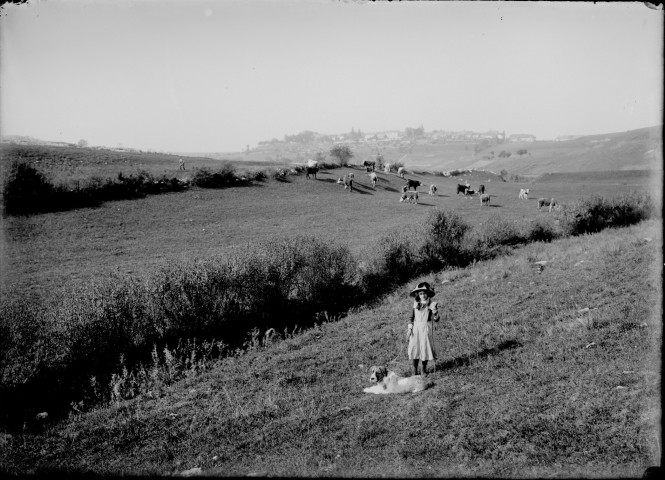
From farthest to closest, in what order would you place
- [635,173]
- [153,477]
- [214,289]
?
[635,173]
[214,289]
[153,477]

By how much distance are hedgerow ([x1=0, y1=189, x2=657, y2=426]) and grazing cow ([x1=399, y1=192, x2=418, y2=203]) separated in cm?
1485

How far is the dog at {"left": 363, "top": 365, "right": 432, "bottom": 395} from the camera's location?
29.9 ft

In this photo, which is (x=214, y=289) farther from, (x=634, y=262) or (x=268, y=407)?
(x=634, y=262)

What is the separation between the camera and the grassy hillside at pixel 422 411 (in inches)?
247

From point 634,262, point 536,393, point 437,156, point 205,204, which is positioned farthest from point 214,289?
point 437,156

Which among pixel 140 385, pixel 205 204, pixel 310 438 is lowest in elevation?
pixel 140 385

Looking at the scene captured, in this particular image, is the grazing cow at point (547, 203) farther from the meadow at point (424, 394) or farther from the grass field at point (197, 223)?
the meadow at point (424, 394)

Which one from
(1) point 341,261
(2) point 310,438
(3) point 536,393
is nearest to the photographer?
(2) point 310,438

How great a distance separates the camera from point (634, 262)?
16.9m

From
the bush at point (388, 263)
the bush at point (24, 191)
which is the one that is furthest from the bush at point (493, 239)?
the bush at point (24, 191)

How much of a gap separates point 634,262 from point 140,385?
17.3 meters

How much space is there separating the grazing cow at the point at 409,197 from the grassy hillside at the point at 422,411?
26.1 m

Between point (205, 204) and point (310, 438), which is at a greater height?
point (205, 204)

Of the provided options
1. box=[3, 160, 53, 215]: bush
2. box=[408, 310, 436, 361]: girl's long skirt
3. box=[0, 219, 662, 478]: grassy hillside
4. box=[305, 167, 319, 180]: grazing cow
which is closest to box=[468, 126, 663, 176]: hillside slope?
box=[305, 167, 319, 180]: grazing cow
